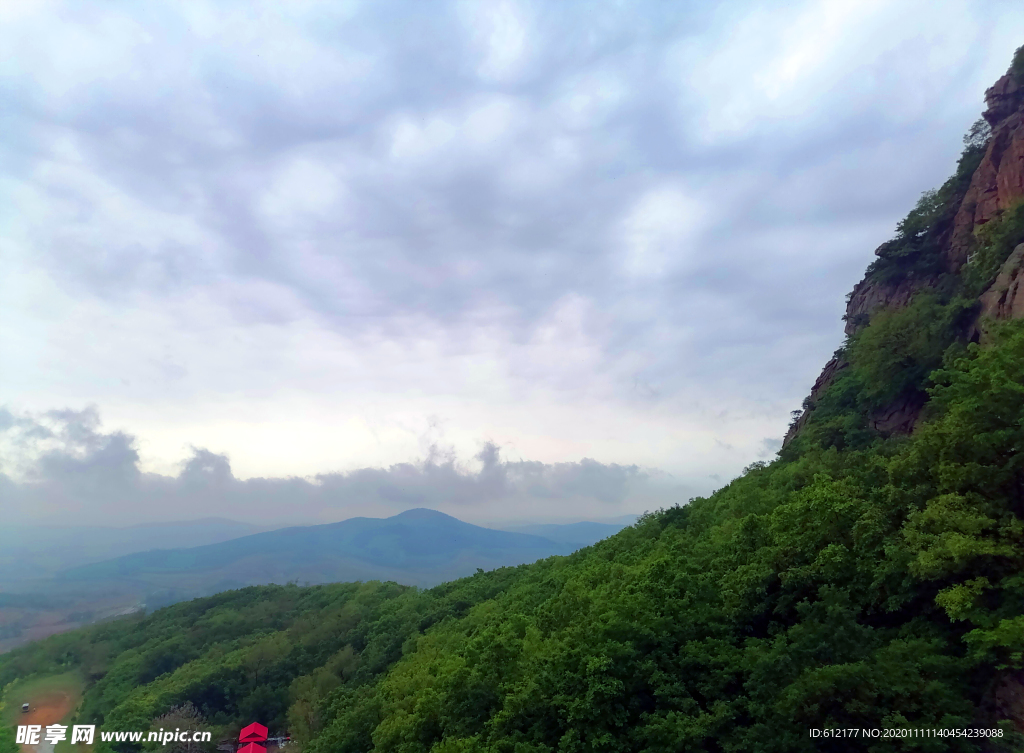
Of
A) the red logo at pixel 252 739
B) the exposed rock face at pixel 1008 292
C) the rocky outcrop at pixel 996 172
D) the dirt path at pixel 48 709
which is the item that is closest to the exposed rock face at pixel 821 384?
the rocky outcrop at pixel 996 172

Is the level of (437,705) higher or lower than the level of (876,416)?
lower

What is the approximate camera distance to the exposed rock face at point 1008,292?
23078 millimetres

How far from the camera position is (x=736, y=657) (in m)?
16.2

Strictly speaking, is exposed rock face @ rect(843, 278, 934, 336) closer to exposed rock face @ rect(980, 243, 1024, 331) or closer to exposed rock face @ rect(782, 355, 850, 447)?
exposed rock face @ rect(782, 355, 850, 447)

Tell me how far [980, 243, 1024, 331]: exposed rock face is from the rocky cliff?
47mm

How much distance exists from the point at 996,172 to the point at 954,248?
188 inches

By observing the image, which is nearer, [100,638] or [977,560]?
[977,560]

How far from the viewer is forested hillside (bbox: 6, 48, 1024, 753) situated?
13.0 meters

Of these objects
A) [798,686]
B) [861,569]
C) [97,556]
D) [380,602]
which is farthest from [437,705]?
[97,556]

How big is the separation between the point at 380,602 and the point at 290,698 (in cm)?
1468

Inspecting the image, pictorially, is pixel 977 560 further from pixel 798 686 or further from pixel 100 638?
pixel 100 638

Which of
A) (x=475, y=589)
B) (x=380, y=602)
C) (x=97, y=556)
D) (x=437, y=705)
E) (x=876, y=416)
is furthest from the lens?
(x=97, y=556)

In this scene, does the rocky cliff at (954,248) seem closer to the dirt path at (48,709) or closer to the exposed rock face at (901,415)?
the exposed rock face at (901,415)

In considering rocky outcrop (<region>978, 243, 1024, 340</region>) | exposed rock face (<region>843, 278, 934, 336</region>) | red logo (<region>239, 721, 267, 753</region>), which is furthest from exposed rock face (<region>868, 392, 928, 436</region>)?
red logo (<region>239, 721, 267, 753</region>)
